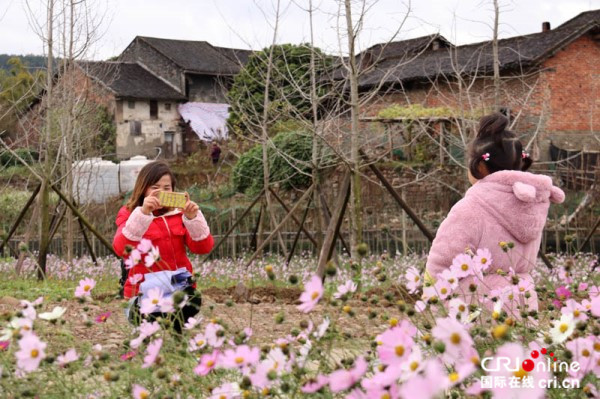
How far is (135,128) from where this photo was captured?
38812 millimetres

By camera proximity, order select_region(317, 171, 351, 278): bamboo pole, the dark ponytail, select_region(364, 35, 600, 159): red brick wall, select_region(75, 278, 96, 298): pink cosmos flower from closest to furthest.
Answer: select_region(75, 278, 96, 298): pink cosmos flower
the dark ponytail
select_region(317, 171, 351, 278): bamboo pole
select_region(364, 35, 600, 159): red brick wall

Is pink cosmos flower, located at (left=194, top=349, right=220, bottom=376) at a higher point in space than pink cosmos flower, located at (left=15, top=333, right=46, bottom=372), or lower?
lower

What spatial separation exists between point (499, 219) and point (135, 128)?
36229mm

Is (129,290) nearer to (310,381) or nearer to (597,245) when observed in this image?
(310,381)

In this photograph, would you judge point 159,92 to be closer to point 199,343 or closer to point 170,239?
point 170,239

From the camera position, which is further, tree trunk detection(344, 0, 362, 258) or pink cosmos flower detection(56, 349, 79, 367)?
tree trunk detection(344, 0, 362, 258)

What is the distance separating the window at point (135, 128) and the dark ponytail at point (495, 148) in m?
35.9

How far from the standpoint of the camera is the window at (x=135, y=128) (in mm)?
38594

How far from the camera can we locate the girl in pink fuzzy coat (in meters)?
3.52

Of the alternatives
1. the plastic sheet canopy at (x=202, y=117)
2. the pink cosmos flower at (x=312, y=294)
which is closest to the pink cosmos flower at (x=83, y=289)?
the pink cosmos flower at (x=312, y=294)

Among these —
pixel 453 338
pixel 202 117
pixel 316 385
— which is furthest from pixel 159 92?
pixel 453 338

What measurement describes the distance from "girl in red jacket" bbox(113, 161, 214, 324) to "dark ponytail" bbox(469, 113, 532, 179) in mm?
1305

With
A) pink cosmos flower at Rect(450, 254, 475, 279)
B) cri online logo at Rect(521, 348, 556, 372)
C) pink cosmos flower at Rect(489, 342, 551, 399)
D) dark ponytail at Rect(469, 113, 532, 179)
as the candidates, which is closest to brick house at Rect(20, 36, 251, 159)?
dark ponytail at Rect(469, 113, 532, 179)

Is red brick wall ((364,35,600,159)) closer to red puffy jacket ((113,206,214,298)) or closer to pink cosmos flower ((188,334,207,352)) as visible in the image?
red puffy jacket ((113,206,214,298))
